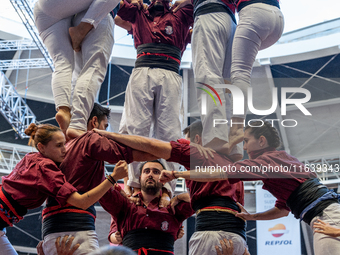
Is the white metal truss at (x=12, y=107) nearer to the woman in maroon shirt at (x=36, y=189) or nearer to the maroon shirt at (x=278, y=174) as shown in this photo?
the woman in maroon shirt at (x=36, y=189)

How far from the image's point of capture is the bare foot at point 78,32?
11.7 ft

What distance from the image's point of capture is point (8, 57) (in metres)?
12.2

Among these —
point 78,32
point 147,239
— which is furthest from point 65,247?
point 78,32

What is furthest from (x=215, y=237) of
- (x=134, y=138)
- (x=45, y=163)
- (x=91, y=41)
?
(x=91, y=41)

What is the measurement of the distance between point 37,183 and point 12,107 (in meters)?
8.56

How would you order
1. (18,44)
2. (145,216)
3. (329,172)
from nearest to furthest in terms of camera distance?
(145,216) < (18,44) < (329,172)

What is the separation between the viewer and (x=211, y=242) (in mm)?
3332

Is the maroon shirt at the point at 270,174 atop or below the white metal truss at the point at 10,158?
below

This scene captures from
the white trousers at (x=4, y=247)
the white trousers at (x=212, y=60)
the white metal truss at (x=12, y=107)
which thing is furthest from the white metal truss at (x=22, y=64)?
the white trousers at (x=4, y=247)

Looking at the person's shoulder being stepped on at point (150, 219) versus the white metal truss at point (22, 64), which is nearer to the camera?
the person's shoulder being stepped on at point (150, 219)

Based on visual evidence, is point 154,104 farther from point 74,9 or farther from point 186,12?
point 74,9

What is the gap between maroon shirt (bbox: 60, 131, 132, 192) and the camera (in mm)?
3053

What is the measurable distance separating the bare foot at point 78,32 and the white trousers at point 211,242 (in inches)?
81.1

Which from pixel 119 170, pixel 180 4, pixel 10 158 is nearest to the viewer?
pixel 119 170
